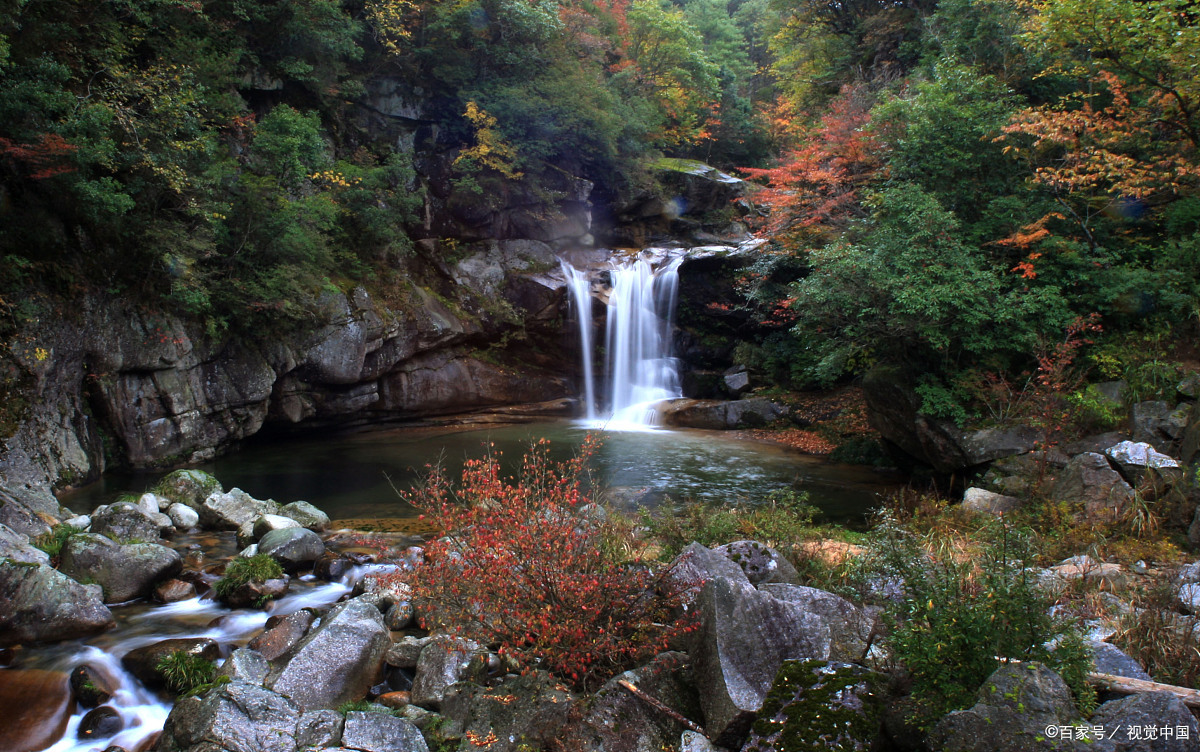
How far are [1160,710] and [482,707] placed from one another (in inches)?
134

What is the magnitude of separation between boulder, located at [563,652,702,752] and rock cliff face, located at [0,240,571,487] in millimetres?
8731

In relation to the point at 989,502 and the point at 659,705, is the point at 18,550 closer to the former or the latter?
the point at 659,705

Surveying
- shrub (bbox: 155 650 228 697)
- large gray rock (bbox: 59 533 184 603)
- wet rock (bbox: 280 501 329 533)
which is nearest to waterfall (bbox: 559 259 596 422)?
wet rock (bbox: 280 501 329 533)

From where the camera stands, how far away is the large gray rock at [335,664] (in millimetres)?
4594

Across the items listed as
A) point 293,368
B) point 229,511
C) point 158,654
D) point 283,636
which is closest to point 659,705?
point 283,636

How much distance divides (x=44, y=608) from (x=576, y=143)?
18.4 m

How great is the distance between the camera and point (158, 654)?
5.12 meters

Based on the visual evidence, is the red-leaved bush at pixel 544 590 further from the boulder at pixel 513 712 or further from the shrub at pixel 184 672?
the shrub at pixel 184 672

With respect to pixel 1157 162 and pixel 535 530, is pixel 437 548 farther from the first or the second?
pixel 1157 162

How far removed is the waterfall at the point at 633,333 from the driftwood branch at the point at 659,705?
16431 mm

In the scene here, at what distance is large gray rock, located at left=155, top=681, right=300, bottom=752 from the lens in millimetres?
3953

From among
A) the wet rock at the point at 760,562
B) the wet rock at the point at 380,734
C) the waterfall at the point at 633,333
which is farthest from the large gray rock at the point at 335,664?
the waterfall at the point at 633,333

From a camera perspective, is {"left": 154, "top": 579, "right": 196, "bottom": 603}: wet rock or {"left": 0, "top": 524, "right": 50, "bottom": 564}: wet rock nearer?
{"left": 0, "top": 524, "right": 50, "bottom": 564}: wet rock

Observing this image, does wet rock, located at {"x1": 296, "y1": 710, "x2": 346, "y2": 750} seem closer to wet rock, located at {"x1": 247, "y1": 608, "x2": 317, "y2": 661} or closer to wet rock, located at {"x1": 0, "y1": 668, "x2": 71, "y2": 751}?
wet rock, located at {"x1": 247, "y1": 608, "x2": 317, "y2": 661}
